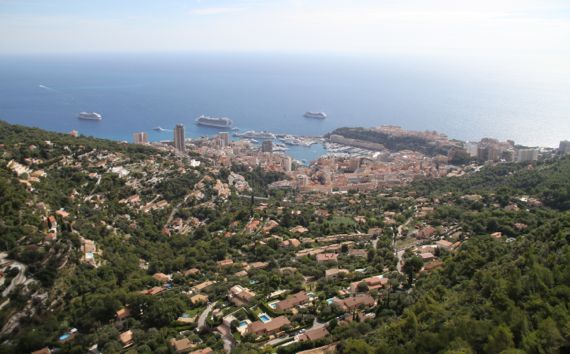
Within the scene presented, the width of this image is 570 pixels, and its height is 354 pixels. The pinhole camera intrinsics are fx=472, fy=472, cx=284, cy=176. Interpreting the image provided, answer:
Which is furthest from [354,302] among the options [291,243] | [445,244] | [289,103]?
[289,103]

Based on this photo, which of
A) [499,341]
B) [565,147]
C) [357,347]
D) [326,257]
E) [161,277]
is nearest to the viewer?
[499,341]

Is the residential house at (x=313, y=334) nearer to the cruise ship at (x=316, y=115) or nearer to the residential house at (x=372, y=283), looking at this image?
the residential house at (x=372, y=283)

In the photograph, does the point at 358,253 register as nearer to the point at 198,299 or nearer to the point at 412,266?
the point at 412,266

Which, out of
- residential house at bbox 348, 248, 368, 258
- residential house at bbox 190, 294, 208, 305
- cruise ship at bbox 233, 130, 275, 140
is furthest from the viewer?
cruise ship at bbox 233, 130, 275, 140

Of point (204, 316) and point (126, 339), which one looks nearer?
point (126, 339)

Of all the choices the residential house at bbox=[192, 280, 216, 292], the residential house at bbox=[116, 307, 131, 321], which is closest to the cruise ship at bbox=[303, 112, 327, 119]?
the residential house at bbox=[192, 280, 216, 292]

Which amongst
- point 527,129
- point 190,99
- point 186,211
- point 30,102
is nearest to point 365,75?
point 190,99

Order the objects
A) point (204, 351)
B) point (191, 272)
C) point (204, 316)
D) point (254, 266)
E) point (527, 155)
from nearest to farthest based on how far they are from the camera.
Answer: point (204, 351), point (204, 316), point (191, 272), point (254, 266), point (527, 155)

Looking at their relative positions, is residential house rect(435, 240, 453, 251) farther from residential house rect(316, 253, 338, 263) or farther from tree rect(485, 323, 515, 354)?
tree rect(485, 323, 515, 354)

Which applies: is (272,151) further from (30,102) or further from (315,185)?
(30,102)
